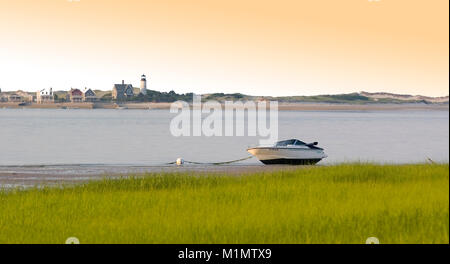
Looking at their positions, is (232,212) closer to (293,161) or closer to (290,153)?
(290,153)

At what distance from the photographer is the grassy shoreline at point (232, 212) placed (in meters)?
14.1

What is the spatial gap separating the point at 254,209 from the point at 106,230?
5002 mm

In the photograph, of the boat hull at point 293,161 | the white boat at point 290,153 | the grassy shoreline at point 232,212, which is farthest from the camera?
the boat hull at point 293,161

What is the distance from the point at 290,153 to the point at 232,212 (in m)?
28.2

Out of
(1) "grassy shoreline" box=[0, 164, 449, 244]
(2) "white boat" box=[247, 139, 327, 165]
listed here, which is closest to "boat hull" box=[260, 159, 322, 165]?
(2) "white boat" box=[247, 139, 327, 165]

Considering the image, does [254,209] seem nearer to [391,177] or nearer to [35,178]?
[391,177]

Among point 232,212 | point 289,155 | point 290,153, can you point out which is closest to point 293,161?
point 289,155

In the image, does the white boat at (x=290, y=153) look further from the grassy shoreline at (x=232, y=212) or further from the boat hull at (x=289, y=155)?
the grassy shoreline at (x=232, y=212)

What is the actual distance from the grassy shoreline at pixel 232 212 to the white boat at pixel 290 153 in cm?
1775

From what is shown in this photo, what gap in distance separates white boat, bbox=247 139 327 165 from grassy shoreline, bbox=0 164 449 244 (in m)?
17.8

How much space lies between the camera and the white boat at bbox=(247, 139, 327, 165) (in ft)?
149

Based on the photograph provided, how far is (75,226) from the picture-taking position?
16281 millimetres

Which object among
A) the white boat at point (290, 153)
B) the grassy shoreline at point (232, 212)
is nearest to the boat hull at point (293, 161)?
the white boat at point (290, 153)

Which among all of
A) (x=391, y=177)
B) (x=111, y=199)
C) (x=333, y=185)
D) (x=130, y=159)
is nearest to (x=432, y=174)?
(x=391, y=177)
